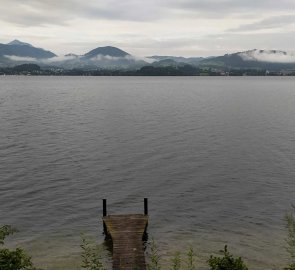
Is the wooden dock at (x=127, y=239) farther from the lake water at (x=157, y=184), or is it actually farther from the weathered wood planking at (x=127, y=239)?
the lake water at (x=157, y=184)

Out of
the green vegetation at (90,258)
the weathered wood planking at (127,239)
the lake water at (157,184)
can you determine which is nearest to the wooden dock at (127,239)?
the weathered wood planking at (127,239)

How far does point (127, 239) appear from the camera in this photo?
37188 mm

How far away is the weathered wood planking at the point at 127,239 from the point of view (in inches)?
1309

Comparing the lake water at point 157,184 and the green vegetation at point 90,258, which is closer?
the green vegetation at point 90,258

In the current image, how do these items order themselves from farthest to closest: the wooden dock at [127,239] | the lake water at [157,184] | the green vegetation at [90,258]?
1. the lake water at [157,184]
2. the wooden dock at [127,239]
3. the green vegetation at [90,258]

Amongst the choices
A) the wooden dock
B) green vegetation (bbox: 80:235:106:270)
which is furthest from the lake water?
the wooden dock

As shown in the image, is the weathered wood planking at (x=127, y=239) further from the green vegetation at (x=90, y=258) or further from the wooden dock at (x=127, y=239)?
the green vegetation at (x=90, y=258)

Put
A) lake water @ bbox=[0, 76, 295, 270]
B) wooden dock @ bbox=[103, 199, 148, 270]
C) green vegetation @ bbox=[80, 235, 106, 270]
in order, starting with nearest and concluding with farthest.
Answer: green vegetation @ bbox=[80, 235, 106, 270], wooden dock @ bbox=[103, 199, 148, 270], lake water @ bbox=[0, 76, 295, 270]

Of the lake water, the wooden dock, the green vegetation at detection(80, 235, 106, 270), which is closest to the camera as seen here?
the green vegetation at detection(80, 235, 106, 270)

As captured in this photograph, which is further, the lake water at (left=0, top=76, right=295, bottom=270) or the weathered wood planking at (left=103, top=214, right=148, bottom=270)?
the lake water at (left=0, top=76, right=295, bottom=270)

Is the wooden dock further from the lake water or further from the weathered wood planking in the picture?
the lake water

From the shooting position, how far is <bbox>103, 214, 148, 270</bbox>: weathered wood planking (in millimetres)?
33250

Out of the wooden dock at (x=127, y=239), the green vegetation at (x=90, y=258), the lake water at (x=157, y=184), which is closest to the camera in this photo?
the green vegetation at (x=90, y=258)

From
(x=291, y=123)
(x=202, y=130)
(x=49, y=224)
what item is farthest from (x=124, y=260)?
(x=291, y=123)
